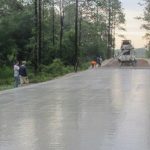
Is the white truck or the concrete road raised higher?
the concrete road

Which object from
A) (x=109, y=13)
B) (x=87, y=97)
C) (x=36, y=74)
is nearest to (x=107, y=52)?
(x=109, y=13)

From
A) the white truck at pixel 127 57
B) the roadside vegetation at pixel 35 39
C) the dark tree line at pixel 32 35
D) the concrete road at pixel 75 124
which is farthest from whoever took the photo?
the white truck at pixel 127 57

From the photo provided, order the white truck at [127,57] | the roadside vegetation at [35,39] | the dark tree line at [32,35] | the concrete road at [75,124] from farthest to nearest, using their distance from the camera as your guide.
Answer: the white truck at [127,57] → the dark tree line at [32,35] → the roadside vegetation at [35,39] → the concrete road at [75,124]

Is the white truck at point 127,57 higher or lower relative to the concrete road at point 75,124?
lower

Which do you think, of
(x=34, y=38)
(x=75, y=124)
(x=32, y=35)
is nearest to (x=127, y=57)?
(x=32, y=35)

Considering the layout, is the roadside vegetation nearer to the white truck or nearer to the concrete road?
the white truck

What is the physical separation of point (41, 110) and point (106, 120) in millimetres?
4078

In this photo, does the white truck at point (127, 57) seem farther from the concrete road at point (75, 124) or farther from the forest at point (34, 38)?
the concrete road at point (75, 124)

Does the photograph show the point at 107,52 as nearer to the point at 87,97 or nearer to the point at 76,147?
the point at 87,97

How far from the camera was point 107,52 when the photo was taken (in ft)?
416

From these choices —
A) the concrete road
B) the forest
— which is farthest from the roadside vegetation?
the concrete road

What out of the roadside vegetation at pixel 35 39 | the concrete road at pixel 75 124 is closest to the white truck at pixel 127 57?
the roadside vegetation at pixel 35 39

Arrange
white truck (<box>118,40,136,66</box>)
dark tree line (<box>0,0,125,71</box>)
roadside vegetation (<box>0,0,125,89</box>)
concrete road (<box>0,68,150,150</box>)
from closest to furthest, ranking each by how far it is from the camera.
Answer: concrete road (<box>0,68,150,150</box>)
roadside vegetation (<box>0,0,125,89</box>)
dark tree line (<box>0,0,125,71</box>)
white truck (<box>118,40,136,66</box>)

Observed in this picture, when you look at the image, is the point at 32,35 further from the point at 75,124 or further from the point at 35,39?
the point at 75,124
